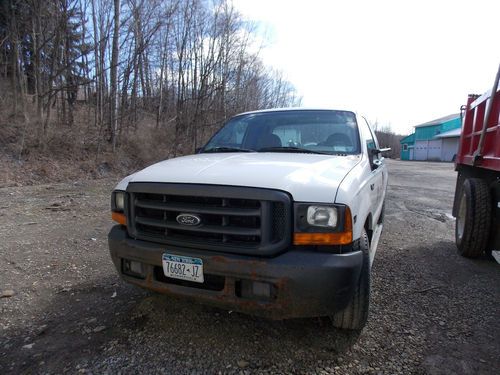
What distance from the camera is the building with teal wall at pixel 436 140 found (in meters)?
40.8

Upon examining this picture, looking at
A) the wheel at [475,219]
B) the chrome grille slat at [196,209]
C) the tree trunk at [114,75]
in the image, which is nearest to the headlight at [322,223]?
the chrome grille slat at [196,209]

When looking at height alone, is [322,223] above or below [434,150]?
below

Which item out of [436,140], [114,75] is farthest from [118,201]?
[436,140]

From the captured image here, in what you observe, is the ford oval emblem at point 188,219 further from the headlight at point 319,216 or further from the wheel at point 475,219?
the wheel at point 475,219

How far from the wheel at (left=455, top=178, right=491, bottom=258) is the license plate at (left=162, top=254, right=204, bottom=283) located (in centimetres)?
369

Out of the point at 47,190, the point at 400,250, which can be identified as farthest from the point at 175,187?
the point at 47,190

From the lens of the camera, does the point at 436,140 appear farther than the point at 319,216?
Yes

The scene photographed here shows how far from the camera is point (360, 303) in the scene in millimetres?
2422

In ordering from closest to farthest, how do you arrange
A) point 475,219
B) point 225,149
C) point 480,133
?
point 225,149, point 475,219, point 480,133

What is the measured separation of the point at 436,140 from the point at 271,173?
157 feet

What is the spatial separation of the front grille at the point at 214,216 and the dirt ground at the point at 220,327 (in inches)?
29.8

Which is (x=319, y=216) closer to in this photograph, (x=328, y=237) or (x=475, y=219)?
(x=328, y=237)

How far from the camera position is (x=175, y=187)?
7.75ft

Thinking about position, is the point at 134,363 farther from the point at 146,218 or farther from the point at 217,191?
the point at 217,191
